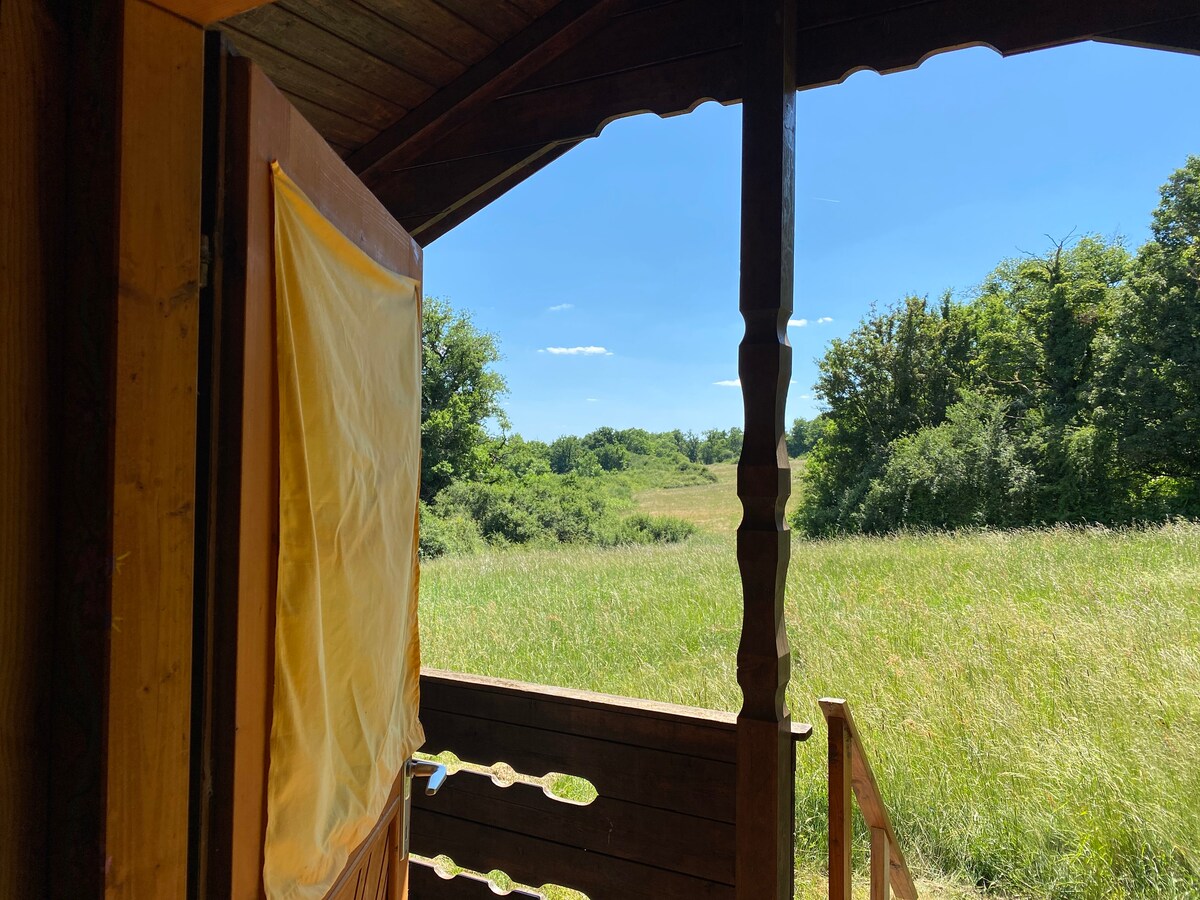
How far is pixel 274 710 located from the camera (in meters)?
0.79

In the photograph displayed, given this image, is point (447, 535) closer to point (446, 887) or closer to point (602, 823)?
point (446, 887)

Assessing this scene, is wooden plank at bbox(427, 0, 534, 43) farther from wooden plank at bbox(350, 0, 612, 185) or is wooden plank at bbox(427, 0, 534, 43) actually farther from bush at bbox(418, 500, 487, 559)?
bush at bbox(418, 500, 487, 559)

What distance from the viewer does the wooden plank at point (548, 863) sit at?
1.60 metres

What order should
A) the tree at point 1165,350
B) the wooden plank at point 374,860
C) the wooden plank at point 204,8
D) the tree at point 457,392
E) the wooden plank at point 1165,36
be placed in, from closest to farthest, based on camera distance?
the wooden plank at point 204,8 → the wooden plank at point 374,860 → the wooden plank at point 1165,36 → the tree at point 1165,350 → the tree at point 457,392

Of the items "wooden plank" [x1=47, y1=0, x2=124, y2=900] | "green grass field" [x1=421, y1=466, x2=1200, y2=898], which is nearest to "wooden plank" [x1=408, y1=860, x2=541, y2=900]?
"green grass field" [x1=421, y1=466, x2=1200, y2=898]

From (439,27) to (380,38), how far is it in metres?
0.16

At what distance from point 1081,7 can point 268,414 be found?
5.92ft

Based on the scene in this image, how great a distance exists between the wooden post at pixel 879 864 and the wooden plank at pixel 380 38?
8.14 feet

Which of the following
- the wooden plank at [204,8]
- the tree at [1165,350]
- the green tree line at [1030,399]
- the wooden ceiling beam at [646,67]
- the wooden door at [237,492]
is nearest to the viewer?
the wooden plank at [204,8]

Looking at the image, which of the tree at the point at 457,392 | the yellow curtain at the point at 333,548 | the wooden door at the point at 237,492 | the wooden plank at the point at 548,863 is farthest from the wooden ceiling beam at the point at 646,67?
the tree at the point at 457,392

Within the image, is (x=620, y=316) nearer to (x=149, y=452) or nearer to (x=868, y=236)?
(x=868, y=236)

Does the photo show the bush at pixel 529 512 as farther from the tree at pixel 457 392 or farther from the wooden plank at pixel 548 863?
the wooden plank at pixel 548 863

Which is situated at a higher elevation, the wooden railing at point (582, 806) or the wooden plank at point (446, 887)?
the wooden railing at point (582, 806)

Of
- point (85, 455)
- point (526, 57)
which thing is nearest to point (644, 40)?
point (526, 57)
